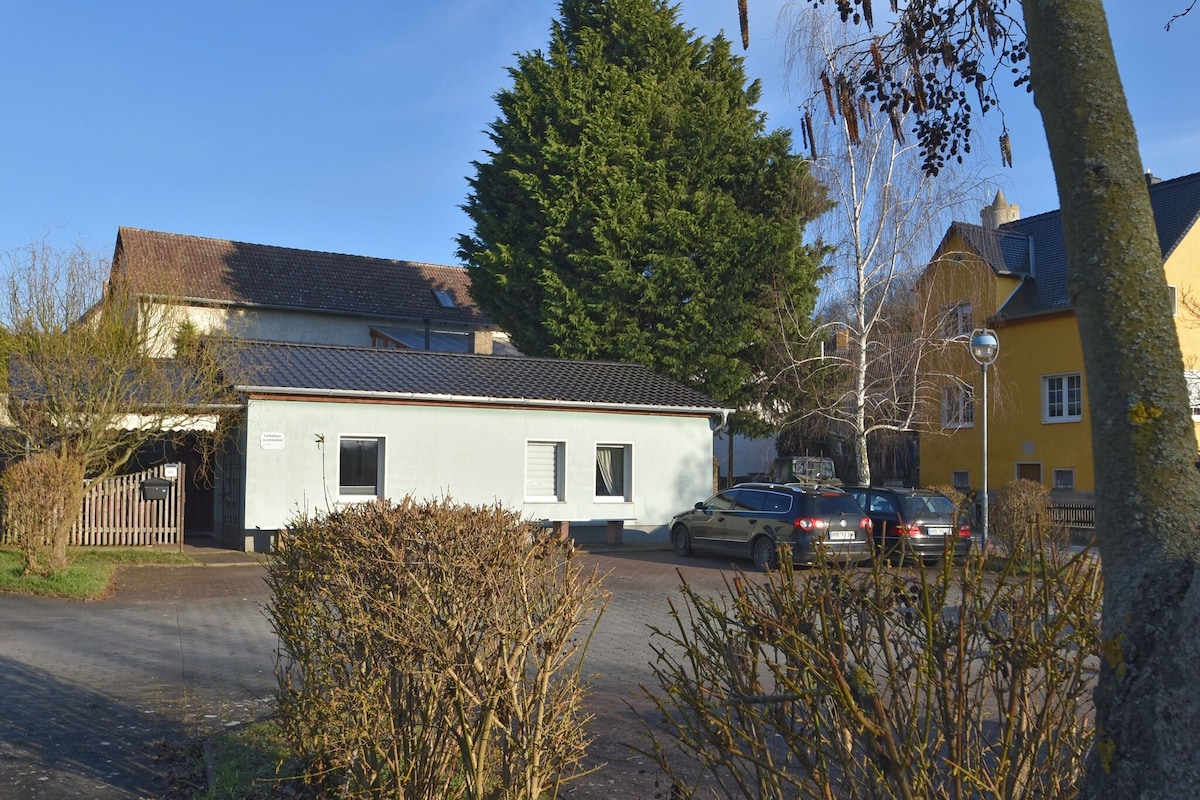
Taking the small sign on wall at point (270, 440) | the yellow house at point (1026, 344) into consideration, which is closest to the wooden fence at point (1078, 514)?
the yellow house at point (1026, 344)

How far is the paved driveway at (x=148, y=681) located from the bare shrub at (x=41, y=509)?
1103mm

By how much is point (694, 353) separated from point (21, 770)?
947 inches

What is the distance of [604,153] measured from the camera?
29719mm

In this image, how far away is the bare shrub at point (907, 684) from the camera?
2.66 meters

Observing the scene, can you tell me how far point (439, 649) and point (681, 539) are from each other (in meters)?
17.5

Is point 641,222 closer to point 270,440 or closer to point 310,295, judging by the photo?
point 270,440

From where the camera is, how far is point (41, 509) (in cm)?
1481

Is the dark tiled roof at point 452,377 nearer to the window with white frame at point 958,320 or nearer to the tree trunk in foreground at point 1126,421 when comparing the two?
the window with white frame at point 958,320

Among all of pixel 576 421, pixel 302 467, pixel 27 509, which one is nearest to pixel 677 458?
pixel 576 421

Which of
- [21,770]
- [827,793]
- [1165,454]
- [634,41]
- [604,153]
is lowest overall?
[21,770]

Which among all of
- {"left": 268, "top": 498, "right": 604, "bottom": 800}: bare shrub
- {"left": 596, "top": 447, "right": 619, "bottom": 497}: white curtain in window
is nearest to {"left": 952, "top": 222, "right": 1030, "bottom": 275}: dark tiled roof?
{"left": 596, "top": 447, "right": 619, "bottom": 497}: white curtain in window

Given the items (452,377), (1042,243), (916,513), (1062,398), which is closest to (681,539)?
(916,513)

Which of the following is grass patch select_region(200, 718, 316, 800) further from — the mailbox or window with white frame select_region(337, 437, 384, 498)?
window with white frame select_region(337, 437, 384, 498)

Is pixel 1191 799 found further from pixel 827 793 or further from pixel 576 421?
pixel 576 421
